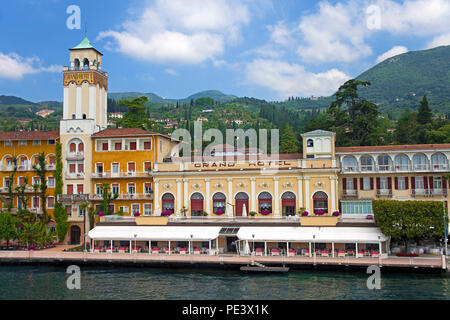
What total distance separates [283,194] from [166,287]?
19.1 meters

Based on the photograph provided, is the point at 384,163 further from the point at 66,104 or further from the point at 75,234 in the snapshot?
the point at 66,104

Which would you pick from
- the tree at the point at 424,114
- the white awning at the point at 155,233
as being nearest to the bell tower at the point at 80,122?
the white awning at the point at 155,233

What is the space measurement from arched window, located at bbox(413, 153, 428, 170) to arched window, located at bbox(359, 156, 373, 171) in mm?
4459

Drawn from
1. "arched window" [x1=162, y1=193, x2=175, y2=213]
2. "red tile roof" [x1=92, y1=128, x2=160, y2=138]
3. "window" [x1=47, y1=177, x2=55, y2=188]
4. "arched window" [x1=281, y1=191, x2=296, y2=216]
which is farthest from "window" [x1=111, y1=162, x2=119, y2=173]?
"arched window" [x1=281, y1=191, x2=296, y2=216]

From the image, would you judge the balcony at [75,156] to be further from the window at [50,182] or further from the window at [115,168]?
the window at [115,168]

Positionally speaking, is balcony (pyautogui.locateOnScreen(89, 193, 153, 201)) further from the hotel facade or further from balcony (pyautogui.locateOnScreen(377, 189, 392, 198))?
balcony (pyautogui.locateOnScreen(377, 189, 392, 198))

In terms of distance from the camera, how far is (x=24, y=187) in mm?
49344

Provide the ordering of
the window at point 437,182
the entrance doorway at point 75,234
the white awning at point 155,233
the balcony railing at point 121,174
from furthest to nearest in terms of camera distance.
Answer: the entrance doorway at point 75,234, the balcony railing at point 121,174, the window at point 437,182, the white awning at point 155,233

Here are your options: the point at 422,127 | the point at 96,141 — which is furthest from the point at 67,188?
the point at 422,127

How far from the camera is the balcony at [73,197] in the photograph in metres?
49.2

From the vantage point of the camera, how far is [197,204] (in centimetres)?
4753

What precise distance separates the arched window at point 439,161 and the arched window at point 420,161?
791 millimetres

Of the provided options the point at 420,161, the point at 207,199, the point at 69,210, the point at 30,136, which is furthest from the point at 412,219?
the point at 30,136

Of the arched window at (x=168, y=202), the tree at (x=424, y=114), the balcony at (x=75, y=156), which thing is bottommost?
the arched window at (x=168, y=202)
